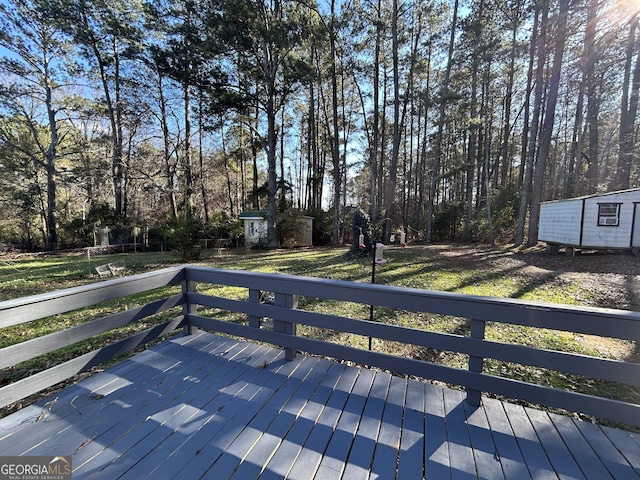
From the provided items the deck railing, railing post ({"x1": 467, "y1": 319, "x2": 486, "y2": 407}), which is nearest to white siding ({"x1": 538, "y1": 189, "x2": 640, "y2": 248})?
the deck railing

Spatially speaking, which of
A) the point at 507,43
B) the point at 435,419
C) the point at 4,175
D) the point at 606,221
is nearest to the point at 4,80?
the point at 4,175

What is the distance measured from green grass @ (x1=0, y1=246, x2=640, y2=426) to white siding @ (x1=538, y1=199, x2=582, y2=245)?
2.36 meters

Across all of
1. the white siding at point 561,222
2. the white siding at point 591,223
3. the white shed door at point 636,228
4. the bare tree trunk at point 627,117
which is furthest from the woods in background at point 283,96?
the white shed door at point 636,228

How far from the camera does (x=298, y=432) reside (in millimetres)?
1606

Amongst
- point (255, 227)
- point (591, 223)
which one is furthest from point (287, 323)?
point (255, 227)

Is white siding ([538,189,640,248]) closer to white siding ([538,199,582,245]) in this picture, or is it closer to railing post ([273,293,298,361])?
white siding ([538,199,582,245])

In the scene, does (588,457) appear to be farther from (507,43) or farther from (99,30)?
(99,30)

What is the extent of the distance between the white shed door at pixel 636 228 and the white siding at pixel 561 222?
1.29 m

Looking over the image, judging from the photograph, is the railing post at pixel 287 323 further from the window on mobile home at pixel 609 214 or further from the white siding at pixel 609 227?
the window on mobile home at pixel 609 214

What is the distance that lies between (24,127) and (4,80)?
13.6 ft

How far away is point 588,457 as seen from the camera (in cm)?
147

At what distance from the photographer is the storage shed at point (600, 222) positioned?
29.6ft

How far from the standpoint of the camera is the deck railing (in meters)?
1.55

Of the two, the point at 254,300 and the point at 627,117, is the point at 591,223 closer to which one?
the point at 627,117
